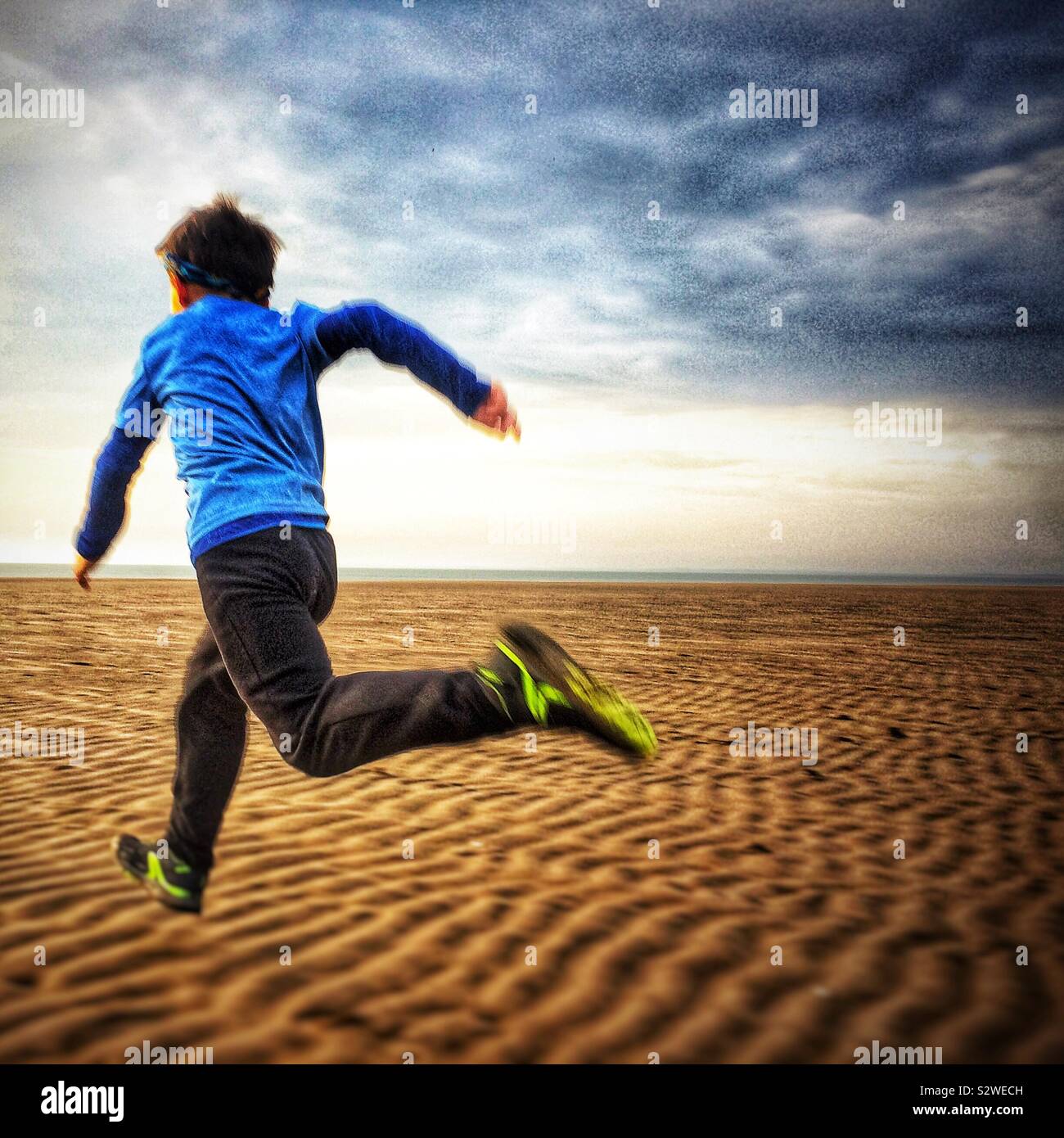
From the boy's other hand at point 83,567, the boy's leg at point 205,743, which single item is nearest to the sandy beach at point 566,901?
the boy's leg at point 205,743

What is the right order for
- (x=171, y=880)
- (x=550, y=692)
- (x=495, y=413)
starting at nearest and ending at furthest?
1. (x=550, y=692)
2. (x=495, y=413)
3. (x=171, y=880)

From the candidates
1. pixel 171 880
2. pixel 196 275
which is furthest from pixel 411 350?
pixel 171 880

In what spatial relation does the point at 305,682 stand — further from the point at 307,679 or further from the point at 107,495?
the point at 107,495

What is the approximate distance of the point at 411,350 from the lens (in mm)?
1968

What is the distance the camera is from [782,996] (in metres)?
2.23

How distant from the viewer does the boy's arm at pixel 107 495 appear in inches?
85.7

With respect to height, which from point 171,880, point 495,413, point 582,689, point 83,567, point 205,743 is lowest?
point 171,880

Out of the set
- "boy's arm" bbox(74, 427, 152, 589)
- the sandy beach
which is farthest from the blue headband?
the sandy beach

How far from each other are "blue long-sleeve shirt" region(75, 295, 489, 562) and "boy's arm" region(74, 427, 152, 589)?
0.14m

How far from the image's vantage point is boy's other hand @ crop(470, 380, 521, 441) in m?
2.01

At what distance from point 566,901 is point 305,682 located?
1573 millimetres

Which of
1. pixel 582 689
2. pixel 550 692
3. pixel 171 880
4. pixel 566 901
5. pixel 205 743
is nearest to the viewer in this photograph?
pixel 550 692

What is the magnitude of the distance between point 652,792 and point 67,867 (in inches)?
114

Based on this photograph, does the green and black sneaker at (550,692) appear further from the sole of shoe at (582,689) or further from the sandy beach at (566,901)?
the sandy beach at (566,901)
